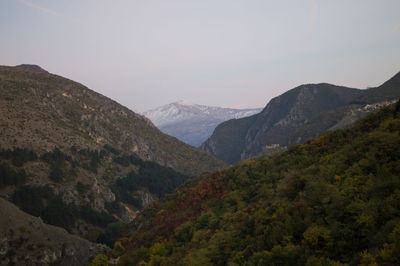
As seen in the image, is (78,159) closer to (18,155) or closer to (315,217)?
(18,155)

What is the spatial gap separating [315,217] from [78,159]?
11390 cm

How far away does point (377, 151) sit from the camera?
22562 mm

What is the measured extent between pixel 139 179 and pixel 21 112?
62.0 metres

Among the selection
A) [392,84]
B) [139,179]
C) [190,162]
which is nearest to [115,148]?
[139,179]

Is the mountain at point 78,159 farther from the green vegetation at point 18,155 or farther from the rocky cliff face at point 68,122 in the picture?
the rocky cliff face at point 68,122

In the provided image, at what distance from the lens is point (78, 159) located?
375ft

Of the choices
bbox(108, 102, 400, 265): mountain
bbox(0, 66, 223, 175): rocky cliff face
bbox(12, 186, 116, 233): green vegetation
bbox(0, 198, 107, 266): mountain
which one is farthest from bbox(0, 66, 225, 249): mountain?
bbox(108, 102, 400, 265): mountain

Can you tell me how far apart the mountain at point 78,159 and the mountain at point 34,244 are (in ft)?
61.3

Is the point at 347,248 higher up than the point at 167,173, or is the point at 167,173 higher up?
the point at 347,248

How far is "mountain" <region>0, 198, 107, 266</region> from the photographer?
156 ft

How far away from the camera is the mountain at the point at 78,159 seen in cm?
8250

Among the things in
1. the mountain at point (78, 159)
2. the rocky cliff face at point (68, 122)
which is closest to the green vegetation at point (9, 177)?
the mountain at point (78, 159)

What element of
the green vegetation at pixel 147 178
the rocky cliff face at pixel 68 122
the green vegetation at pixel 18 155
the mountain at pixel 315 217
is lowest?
the green vegetation at pixel 147 178

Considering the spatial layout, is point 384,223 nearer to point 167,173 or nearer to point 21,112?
point 21,112
